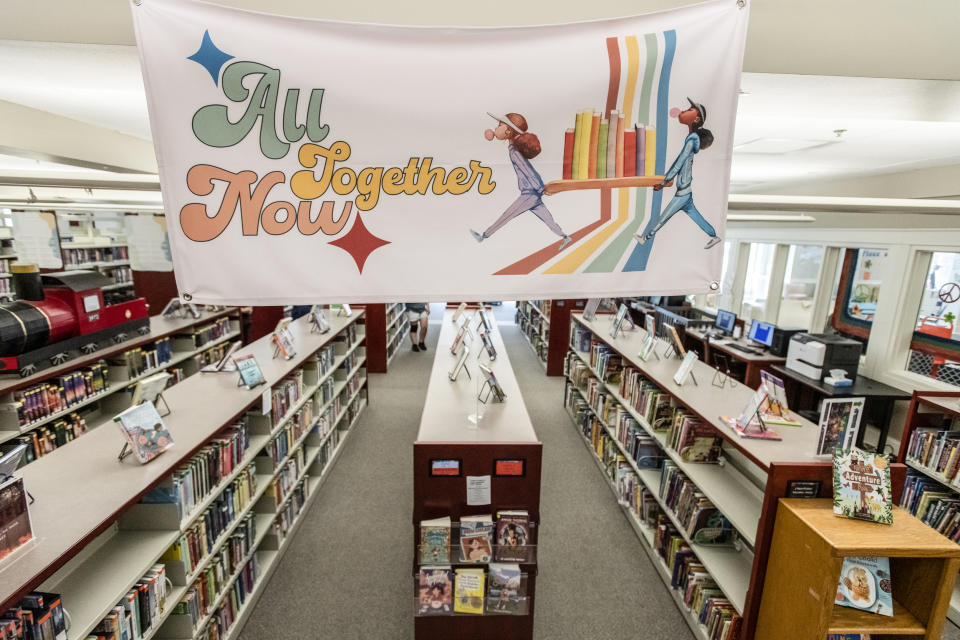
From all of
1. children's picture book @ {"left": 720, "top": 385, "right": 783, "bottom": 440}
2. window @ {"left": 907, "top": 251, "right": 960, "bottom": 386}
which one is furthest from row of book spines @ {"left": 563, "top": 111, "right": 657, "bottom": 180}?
window @ {"left": 907, "top": 251, "right": 960, "bottom": 386}

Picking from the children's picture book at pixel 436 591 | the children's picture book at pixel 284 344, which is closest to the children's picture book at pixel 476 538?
the children's picture book at pixel 436 591

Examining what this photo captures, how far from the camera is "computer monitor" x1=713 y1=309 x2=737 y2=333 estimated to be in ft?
24.5

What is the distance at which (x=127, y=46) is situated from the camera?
1257 mm

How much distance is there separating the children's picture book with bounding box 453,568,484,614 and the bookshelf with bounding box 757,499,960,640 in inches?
61.8

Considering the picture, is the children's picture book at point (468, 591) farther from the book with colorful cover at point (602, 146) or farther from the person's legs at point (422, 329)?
the person's legs at point (422, 329)

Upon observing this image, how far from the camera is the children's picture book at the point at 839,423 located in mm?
2350

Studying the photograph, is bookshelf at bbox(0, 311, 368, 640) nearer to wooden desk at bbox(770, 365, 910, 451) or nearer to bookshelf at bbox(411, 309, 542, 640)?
bookshelf at bbox(411, 309, 542, 640)

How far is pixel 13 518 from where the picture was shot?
5.40ft

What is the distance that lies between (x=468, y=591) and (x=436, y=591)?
7.6 inches

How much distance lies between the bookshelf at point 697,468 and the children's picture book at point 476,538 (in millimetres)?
1422

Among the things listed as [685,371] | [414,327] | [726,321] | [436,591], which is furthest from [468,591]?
[414,327]

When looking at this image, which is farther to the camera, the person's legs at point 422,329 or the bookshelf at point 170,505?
the person's legs at point 422,329

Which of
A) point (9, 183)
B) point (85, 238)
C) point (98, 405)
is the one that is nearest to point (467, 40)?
point (9, 183)

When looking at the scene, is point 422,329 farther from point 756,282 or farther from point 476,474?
point 476,474
